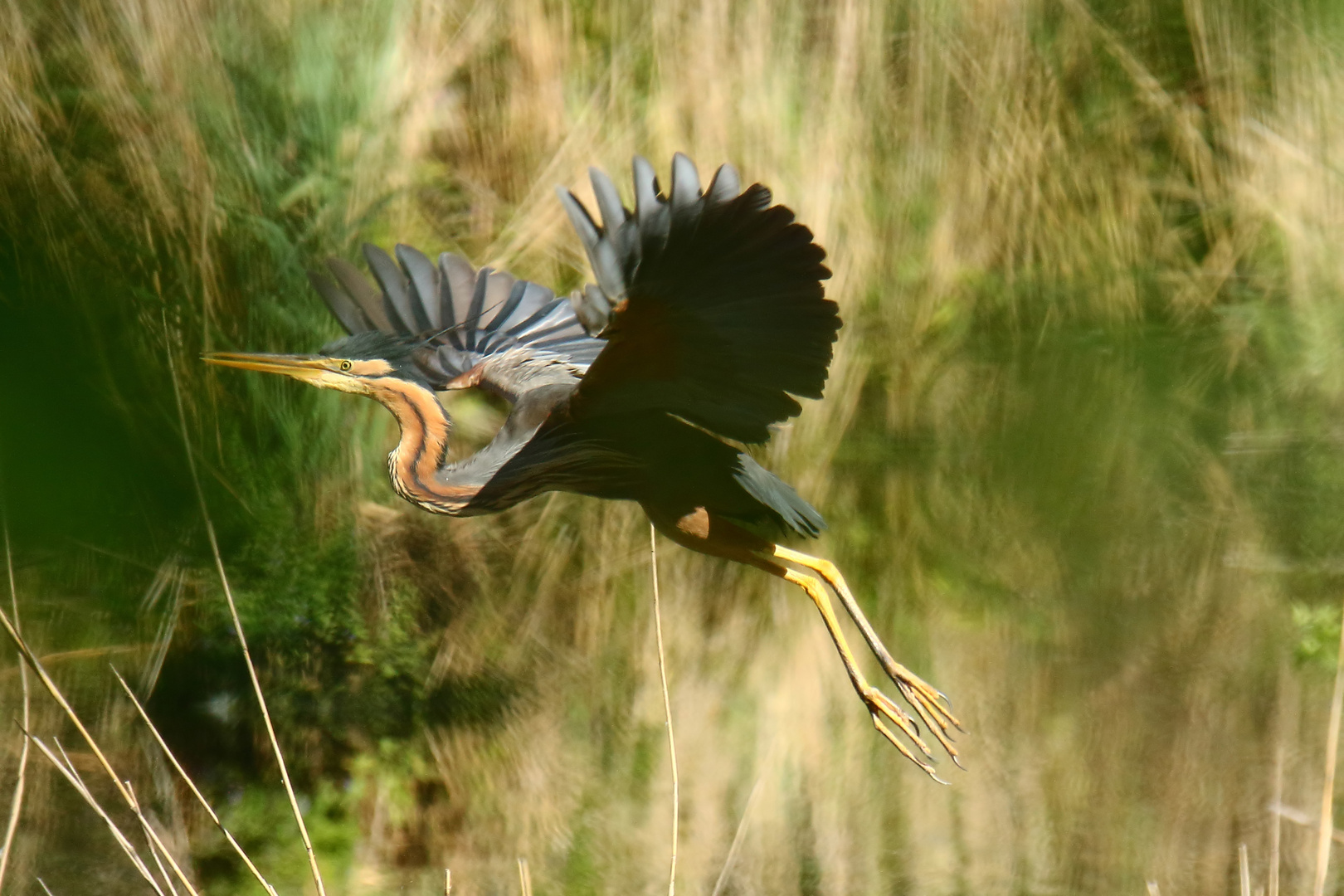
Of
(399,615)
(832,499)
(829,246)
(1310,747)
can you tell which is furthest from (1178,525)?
(399,615)

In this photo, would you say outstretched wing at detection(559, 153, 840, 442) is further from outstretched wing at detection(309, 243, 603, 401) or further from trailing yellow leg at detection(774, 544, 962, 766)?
outstretched wing at detection(309, 243, 603, 401)

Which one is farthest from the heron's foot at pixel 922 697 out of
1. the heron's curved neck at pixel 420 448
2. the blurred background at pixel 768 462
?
the blurred background at pixel 768 462

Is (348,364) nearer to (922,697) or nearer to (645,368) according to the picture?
(645,368)

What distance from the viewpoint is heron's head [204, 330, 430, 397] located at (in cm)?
175

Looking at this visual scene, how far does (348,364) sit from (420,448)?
156 mm

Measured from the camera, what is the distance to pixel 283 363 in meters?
1.75

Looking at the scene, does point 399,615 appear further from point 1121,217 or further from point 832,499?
point 1121,217

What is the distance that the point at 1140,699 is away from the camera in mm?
3141

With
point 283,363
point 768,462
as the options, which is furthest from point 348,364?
point 768,462

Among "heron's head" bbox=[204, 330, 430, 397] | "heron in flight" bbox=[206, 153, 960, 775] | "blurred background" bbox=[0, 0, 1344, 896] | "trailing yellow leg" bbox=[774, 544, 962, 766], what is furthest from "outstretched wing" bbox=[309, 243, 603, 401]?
"blurred background" bbox=[0, 0, 1344, 896]

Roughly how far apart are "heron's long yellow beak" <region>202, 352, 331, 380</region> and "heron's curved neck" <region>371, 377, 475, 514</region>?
0.08 metres

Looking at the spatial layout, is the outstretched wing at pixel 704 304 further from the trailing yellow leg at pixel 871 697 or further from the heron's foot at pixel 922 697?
the heron's foot at pixel 922 697

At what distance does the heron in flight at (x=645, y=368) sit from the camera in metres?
1.46

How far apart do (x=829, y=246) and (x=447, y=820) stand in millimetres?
1667
